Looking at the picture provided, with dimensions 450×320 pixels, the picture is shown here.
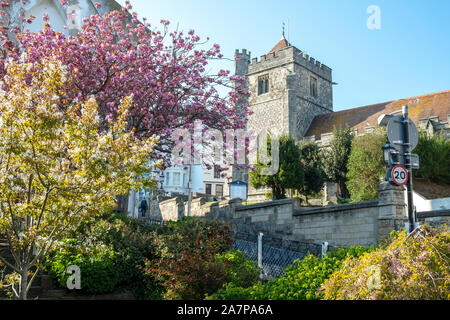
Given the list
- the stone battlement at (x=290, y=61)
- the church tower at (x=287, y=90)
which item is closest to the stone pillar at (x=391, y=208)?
the church tower at (x=287, y=90)

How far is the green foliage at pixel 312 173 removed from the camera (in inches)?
1484

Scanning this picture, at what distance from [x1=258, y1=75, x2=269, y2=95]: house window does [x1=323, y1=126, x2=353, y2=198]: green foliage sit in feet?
60.9

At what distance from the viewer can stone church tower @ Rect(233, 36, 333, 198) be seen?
51.1 meters

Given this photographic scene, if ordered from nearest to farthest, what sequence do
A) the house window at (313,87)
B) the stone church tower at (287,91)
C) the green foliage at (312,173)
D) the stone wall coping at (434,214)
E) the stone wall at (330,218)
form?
the stone wall at (330,218) < the stone wall coping at (434,214) < the green foliage at (312,173) < the stone church tower at (287,91) < the house window at (313,87)

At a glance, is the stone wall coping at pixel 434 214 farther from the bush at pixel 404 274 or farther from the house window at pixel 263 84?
the house window at pixel 263 84

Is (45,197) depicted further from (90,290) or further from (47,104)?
(90,290)

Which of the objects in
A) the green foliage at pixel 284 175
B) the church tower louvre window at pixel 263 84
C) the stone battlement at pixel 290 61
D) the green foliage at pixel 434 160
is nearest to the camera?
the green foliage at pixel 434 160

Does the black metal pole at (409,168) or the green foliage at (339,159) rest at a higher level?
the green foliage at (339,159)

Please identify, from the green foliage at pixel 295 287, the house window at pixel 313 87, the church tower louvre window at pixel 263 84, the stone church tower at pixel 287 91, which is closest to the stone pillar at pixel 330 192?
the stone church tower at pixel 287 91

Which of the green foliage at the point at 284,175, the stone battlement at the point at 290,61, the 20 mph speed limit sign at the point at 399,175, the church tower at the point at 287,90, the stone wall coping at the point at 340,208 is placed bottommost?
the stone wall coping at the point at 340,208

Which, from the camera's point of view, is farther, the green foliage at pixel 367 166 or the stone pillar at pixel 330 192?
the stone pillar at pixel 330 192

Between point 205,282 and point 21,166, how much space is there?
3.84 m

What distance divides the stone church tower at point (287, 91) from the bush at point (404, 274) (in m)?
43.4

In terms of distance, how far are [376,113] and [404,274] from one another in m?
43.5
